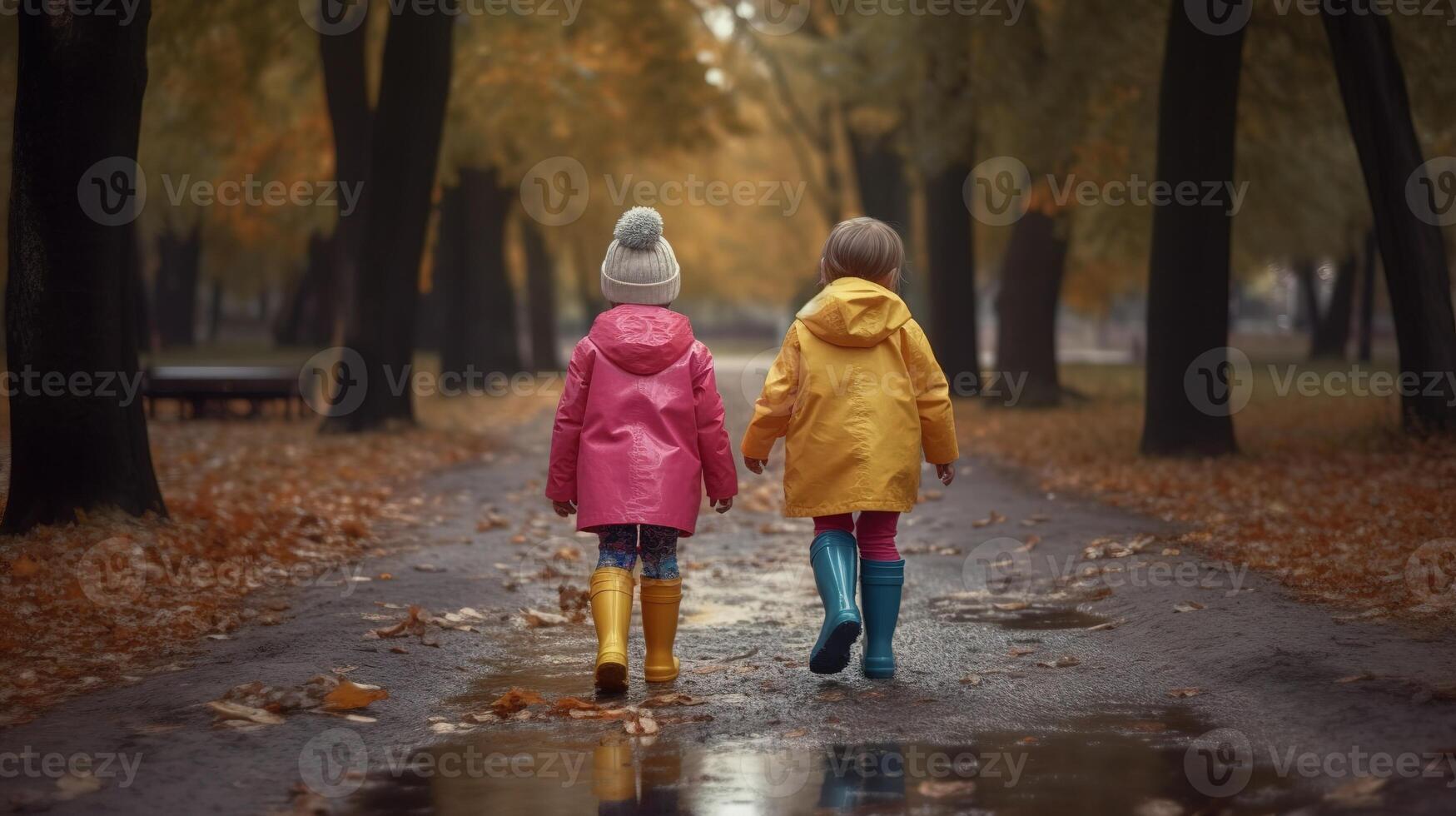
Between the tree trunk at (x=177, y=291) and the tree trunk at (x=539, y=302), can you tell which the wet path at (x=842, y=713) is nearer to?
the tree trunk at (x=539, y=302)

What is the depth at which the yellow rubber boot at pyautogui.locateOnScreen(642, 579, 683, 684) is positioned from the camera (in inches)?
228

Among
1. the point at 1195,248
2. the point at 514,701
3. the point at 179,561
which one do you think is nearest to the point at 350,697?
the point at 514,701

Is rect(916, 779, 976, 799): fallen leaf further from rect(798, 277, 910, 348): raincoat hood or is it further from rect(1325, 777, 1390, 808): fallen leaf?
rect(798, 277, 910, 348): raincoat hood

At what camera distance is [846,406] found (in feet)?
19.0

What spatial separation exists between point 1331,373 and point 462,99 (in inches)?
732

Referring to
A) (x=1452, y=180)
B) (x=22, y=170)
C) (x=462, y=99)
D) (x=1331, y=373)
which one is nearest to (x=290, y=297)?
(x=462, y=99)

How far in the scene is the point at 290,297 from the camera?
4497 centimetres

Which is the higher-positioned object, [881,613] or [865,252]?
[865,252]

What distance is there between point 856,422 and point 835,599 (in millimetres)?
666

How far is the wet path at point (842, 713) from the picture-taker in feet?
13.8

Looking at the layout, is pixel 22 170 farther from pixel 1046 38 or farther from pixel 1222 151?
pixel 1046 38

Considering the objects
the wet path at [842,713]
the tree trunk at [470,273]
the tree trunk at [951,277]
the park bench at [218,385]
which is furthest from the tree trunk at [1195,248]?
the tree trunk at [470,273]

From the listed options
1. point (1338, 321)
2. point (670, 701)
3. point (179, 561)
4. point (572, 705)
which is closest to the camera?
point (572, 705)

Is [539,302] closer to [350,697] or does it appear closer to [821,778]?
[350,697]
